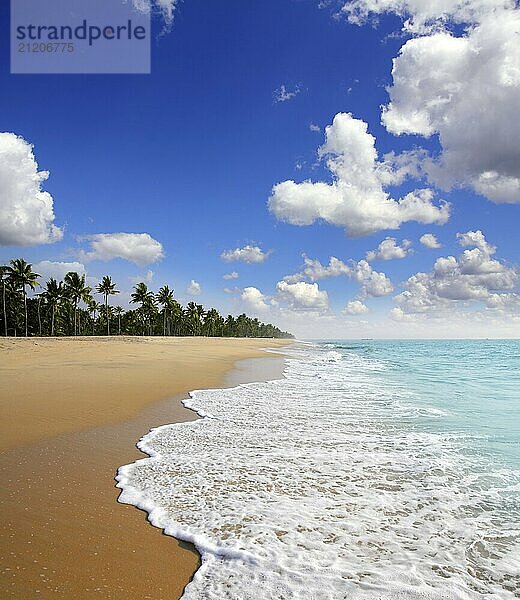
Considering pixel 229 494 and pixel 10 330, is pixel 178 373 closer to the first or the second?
pixel 229 494

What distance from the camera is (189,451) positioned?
23.6 feet

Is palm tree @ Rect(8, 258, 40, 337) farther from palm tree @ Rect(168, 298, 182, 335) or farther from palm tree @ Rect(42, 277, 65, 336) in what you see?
palm tree @ Rect(168, 298, 182, 335)

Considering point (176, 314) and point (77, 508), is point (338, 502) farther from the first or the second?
point (176, 314)

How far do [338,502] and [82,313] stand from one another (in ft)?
295

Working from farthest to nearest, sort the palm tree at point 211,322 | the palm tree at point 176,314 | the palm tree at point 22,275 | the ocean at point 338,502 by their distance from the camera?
1. the palm tree at point 211,322
2. the palm tree at point 176,314
3. the palm tree at point 22,275
4. the ocean at point 338,502

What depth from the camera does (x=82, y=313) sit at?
87000 millimetres

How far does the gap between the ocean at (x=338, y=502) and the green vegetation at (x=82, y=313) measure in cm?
5810

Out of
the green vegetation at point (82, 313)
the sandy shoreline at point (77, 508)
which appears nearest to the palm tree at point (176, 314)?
the green vegetation at point (82, 313)

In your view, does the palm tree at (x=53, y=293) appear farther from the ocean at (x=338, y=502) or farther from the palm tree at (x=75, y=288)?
the ocean at (x=338, y=502)

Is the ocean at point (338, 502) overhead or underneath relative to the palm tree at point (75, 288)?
underneath

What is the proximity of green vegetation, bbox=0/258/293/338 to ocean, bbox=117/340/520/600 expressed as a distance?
191ft

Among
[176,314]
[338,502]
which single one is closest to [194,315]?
[176,314]

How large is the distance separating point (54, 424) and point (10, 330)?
6829 cm

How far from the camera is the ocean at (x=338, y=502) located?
3676mm
